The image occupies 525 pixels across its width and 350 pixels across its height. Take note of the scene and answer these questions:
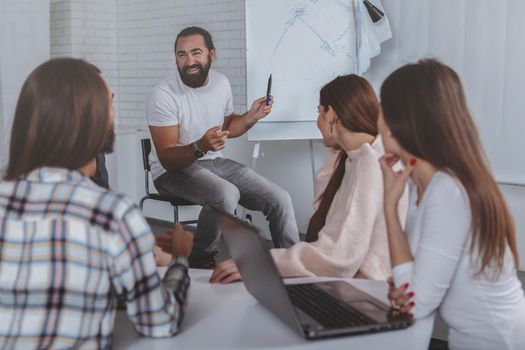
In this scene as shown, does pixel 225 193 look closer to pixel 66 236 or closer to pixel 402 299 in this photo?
pixel 402 299

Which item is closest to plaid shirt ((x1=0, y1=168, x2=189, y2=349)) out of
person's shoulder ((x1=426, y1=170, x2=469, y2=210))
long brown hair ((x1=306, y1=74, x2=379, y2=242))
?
person's shoulder ((x1=426, y1=170, x2=469, y2=210))

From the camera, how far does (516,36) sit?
3576 mm

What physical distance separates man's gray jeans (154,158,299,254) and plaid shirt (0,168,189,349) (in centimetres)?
233

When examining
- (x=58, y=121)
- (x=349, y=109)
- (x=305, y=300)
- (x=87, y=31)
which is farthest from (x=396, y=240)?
(x=87, y=31)

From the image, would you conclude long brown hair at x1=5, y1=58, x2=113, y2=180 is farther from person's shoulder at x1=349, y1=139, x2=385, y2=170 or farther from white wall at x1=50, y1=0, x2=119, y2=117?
white wall at x1=50, y1=0, x2=119, y2=117

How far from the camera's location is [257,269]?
119 centimetres

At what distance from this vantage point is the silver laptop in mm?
1107

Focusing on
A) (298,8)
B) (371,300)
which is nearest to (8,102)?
(298,8)

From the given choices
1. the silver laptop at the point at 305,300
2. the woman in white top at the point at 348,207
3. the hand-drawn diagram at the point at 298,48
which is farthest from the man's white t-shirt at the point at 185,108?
the silver laptop at the point at 305,300

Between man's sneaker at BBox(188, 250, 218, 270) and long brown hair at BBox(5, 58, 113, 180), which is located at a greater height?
long brown hair at BBox(5, 58, 113, 180)

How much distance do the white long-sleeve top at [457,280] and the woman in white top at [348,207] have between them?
360mm

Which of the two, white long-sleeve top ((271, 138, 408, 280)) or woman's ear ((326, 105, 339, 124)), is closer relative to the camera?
white long-sleeve top ((271, 138, 408, 280))

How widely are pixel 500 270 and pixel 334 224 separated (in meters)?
0.59

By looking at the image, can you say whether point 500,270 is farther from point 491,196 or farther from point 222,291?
point 222,291
